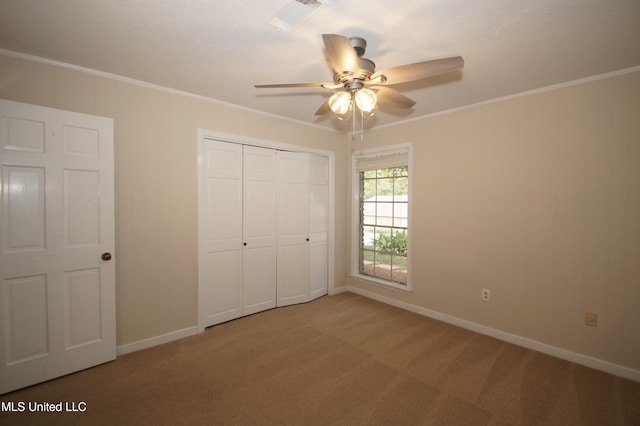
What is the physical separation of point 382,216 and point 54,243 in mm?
3547

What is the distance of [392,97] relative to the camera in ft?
6.50

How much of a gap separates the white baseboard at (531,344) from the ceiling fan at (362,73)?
101 inches

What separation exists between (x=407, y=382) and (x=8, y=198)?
327cm

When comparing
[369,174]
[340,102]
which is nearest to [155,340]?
[340,102]

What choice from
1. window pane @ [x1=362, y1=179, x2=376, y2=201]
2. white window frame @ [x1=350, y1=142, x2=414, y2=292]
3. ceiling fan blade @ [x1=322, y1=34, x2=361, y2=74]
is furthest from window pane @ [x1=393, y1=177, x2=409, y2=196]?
ceiling fan blade @ [x1=322, y1=34, x2=361, y2=74]

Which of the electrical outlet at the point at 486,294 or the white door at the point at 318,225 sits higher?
the white door at the point at 318,225

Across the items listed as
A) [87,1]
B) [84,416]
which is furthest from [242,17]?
[84,416]

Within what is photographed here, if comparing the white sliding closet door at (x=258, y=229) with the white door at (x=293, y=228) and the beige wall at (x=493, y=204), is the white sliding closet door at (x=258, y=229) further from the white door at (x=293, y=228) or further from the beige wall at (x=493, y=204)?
the beige wall at (x=493, y=204)

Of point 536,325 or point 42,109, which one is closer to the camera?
point 42,109

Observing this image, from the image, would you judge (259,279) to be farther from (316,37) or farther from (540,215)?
(540,215)

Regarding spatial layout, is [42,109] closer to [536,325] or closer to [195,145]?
[195,145]

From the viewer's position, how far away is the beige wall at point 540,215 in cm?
232

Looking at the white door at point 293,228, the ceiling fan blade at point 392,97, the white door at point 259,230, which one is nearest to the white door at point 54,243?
the white door at point 259,230

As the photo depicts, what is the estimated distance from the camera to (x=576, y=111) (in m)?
2.51
